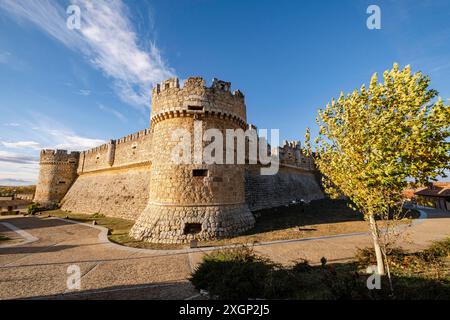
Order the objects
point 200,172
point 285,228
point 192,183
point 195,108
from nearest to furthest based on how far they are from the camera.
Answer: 1. point 192,183
2. point 200,172
3. point 195,108
4. point 285,228

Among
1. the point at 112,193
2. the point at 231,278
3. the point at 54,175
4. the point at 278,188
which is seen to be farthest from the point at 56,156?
the point at 231,278

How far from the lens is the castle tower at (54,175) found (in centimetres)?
3164

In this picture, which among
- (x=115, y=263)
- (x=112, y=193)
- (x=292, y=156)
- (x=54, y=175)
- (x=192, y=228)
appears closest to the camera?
(x=115, y=263)

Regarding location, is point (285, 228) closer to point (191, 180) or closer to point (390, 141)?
point (191, 180)

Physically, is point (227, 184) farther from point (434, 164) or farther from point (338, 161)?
point (434, 164)

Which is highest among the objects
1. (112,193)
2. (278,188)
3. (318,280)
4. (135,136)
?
(135,136)

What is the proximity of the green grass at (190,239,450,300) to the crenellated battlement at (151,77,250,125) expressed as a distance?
9215 mm

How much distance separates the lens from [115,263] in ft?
28.4

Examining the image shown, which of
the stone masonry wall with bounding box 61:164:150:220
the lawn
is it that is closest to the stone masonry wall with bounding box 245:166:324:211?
the lawn

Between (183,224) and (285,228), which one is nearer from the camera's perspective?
(183,224)

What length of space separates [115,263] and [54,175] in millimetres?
33773

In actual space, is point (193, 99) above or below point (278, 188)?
above
